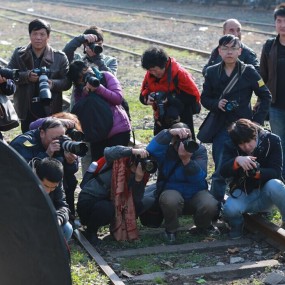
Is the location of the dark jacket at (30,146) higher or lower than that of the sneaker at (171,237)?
higher

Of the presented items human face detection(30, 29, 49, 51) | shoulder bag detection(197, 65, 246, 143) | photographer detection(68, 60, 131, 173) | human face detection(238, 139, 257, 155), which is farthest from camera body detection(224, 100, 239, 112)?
Result: human face detection(30, 29, 49, 51)

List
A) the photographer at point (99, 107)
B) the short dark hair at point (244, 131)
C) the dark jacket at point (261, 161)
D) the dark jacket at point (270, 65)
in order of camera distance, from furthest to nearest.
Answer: the dark jacket at point (270, 65) < the photographer at point (99, 107) < the dark jacket at point (261, 161) < the short dark hair at point (244, 131)

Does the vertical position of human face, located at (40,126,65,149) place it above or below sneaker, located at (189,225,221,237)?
above

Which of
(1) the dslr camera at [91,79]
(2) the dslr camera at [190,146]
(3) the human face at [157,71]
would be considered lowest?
(2) the dslr camera at [190,146]

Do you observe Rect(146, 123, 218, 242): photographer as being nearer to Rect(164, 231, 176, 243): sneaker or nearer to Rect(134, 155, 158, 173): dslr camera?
Rect(164, 231, 176, 243): sneaker

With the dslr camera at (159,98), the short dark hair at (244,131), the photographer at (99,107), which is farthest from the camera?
the photographer at (99,107)

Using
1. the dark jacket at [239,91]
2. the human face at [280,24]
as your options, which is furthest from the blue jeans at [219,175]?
the human face at [280,24]

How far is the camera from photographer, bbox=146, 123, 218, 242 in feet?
22.6

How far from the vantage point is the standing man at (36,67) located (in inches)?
310

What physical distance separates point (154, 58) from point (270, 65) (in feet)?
4.38

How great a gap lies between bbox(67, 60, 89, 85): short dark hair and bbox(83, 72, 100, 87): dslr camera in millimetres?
125

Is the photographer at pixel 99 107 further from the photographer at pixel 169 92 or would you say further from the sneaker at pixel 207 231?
the sneaker at pixel 207 231

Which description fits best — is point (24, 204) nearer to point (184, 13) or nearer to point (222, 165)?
point (222, 165)

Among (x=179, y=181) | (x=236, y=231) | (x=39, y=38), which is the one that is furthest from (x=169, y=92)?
(x=236, y=231)
